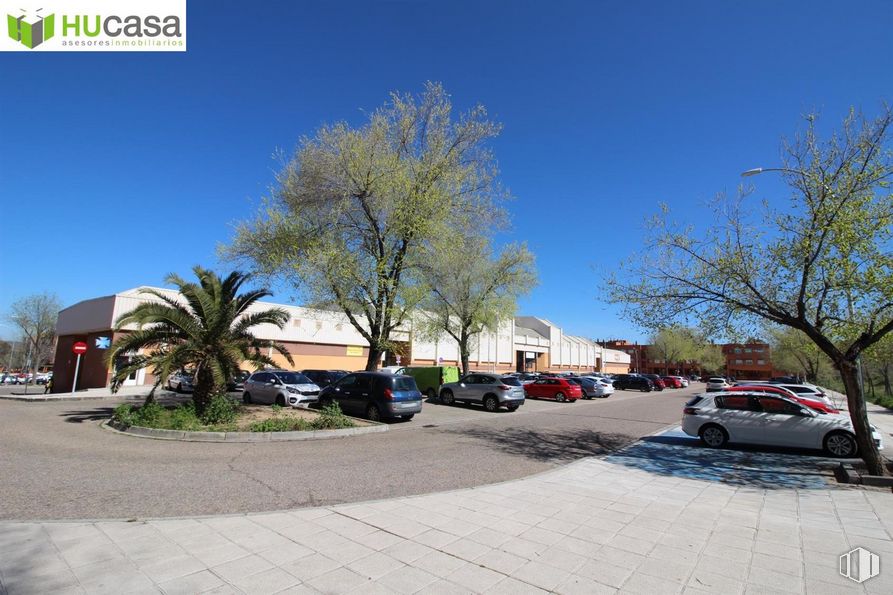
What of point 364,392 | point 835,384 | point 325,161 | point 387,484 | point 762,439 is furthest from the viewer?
point 835,384

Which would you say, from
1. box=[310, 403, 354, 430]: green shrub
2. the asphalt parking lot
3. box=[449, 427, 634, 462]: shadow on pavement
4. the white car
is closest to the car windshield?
the asphalt parking lot

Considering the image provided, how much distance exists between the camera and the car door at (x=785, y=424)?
11.5m

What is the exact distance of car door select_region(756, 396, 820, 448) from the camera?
11.5 m

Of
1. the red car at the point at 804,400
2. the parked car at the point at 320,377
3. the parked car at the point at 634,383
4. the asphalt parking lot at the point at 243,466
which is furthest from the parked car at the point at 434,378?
the parked car at the point at 634,383

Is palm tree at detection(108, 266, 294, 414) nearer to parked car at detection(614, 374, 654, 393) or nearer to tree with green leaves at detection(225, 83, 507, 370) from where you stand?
tree with green leaves at detection(225, 83, 507, 370)

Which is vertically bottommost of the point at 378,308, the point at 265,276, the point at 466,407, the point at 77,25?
the point at 466,407

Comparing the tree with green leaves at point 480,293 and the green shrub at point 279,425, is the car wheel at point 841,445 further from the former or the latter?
the tree with green leaves at point 480,293

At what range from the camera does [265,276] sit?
1925 cm

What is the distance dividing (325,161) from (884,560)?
61.8 feet

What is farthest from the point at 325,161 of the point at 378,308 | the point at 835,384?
the point at 835,384

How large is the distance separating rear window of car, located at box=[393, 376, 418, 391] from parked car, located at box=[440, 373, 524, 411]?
644 centimetres

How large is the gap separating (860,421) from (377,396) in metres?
12.2

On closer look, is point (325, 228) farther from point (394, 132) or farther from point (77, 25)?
point (77, 25)

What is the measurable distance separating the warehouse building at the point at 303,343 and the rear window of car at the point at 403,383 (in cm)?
355
